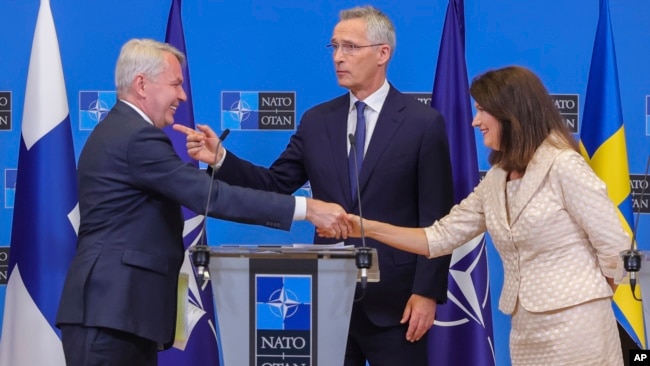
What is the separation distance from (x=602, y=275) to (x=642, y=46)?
251 centimetres

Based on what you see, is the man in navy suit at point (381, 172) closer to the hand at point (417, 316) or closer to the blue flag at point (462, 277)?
the hand at point (417, 316)

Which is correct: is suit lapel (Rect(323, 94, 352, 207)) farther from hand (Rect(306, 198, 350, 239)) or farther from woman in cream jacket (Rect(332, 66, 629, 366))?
woman in cream jacket (Rect(332, 66, 629, 366))

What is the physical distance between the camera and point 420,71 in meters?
5.12

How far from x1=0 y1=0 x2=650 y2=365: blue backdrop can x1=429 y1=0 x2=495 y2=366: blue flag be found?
552mm

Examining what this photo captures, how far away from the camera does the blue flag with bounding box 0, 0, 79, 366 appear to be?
443 centimetres

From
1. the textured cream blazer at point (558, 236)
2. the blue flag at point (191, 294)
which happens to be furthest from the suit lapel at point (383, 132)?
the blue flag at point (191, 294)

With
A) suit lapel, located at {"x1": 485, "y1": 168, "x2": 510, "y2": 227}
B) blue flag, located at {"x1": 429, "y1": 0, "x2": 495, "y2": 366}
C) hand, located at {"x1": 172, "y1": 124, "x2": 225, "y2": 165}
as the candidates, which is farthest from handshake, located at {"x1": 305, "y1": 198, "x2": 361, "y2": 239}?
blue flag, located at {"x1": 429, "y1": 0, "x2": 495, "y2": 366}

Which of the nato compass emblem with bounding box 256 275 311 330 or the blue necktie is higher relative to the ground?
the blue necktie

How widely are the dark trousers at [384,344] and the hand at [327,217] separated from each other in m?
0.47

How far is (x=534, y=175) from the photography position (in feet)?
10.0

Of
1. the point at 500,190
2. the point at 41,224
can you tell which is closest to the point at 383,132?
the point at 500,190

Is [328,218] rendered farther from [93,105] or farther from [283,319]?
[93,105]

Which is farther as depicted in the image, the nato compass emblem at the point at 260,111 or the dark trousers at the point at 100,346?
the nato compass emblem at the point at 260,111

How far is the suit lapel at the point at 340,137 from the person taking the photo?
143 inches
